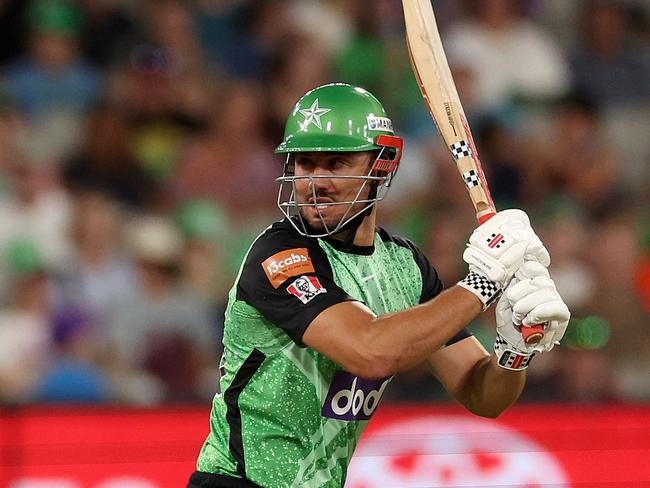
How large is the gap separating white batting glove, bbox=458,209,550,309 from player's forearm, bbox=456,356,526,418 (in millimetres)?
576

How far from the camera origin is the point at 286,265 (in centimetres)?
381

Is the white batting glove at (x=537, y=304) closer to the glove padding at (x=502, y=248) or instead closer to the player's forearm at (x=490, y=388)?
the glove padding at (x=502, y=248)

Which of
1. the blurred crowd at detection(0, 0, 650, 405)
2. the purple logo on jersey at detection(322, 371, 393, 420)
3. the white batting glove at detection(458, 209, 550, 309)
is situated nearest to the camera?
the white batting glove at detection(458, 209, 550, 309)

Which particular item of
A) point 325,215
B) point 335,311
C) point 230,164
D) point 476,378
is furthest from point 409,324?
point 230,164

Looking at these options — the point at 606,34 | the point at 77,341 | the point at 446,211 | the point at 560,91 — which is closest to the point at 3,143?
the point at 77,341

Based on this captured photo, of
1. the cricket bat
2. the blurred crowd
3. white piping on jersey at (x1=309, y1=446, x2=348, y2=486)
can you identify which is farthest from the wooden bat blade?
the blurred crowd

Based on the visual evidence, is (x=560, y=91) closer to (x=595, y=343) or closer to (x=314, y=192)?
(x=595, y=343)

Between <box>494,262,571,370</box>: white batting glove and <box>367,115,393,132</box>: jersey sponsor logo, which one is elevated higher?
<box>367,115,393,132</box>: jersey sponsor logo

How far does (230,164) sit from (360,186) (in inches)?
152

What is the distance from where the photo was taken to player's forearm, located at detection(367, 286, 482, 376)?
3584 millimetres

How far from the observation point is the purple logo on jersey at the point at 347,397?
12.8ft

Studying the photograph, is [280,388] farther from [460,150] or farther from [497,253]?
[460,150]

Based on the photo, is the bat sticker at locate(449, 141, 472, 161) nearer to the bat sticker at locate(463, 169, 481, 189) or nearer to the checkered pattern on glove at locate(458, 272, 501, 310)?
the bat sticker at locate(463, 169, 481, 189)

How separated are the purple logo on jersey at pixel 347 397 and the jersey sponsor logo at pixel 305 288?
33cm
